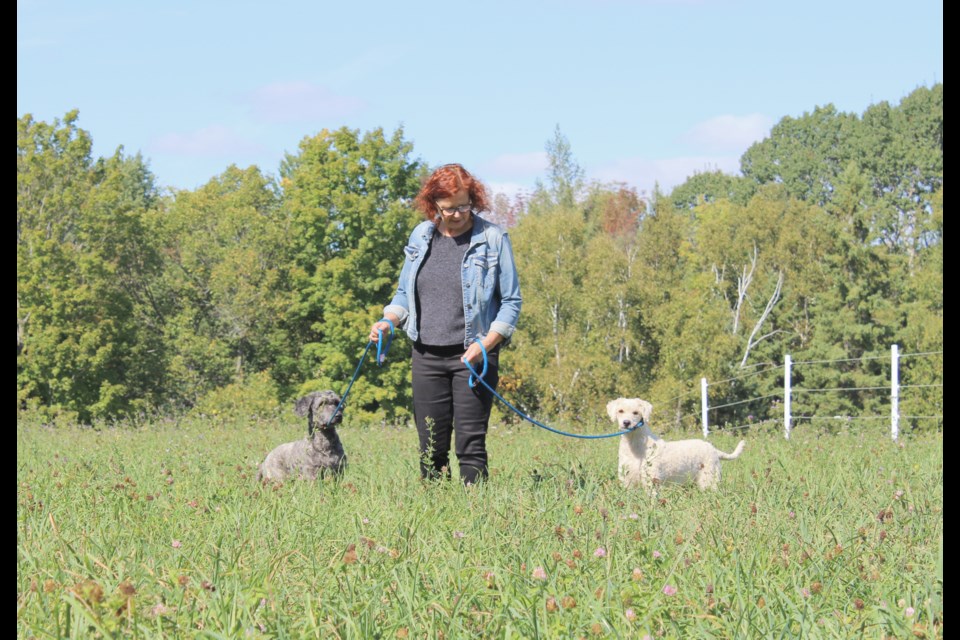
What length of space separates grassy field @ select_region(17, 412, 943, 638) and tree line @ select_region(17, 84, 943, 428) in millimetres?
31283

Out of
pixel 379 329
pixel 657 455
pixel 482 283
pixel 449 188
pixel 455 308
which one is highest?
pixel 449 188

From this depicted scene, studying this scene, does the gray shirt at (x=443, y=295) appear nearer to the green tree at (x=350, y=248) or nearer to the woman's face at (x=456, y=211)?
the woman's face at (x=456, y=211)

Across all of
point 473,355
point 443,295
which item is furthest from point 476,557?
point 443,295

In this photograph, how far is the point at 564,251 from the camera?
46.9 m

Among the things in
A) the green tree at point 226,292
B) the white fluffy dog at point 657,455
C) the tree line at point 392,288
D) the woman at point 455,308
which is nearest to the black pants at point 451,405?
the woman at point 455,308

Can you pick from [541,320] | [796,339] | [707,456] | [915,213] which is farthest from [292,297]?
[707,456]

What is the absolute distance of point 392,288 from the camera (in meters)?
41.2

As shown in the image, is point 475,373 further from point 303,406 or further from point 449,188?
point 303,406

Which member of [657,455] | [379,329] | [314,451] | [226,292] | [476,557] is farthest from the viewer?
[226,292]

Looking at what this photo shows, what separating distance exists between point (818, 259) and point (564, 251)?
505 inches

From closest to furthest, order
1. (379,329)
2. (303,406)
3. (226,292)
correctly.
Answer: (379,329) → (303,406) → (226,292)

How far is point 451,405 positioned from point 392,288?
35.1 metres

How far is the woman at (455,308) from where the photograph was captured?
6027 mm

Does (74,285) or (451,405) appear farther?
(74,285)
